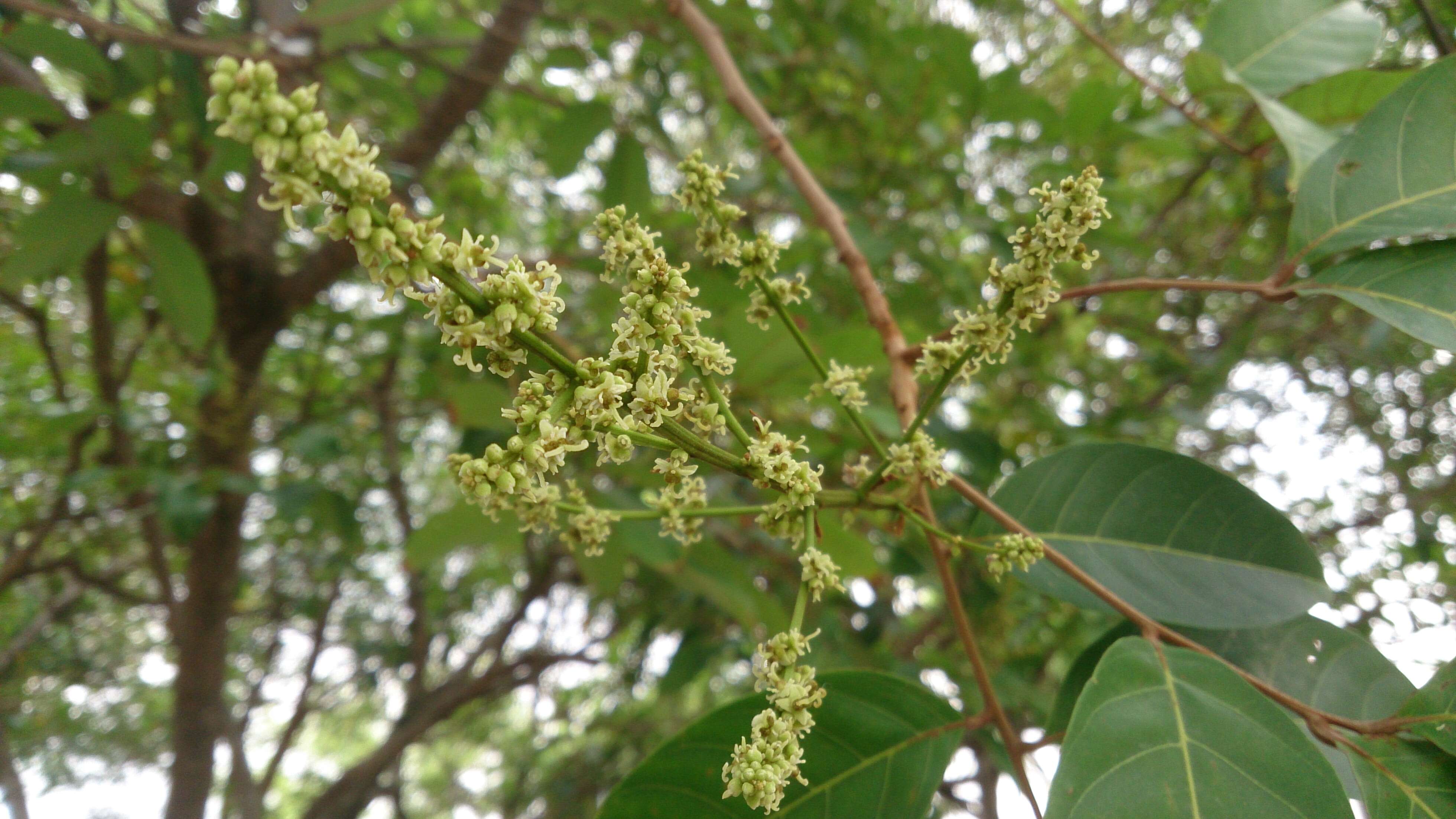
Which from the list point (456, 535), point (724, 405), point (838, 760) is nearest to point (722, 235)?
point (724, 405)

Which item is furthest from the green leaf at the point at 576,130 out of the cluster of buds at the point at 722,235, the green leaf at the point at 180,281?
the cluster of buds at the point at 722,235

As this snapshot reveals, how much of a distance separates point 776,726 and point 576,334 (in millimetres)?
2492

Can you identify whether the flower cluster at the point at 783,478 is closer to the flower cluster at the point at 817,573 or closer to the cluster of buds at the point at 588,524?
the flower cluster at the point at 817,573

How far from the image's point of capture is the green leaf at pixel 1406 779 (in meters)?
0.94

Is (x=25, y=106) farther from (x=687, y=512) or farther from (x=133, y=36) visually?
(x=687, y=512)

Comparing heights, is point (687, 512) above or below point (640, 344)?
below

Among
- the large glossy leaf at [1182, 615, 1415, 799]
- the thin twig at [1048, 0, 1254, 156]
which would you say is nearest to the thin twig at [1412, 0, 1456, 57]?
the thin twig at [1048, 0, 1254, 156]

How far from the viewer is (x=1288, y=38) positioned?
1.69 m

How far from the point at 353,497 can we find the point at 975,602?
110 inches

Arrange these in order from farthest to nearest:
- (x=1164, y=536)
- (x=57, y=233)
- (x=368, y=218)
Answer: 1. (x=57, y=233)
2. (x=1164, y=536)
3. (x=368, y=218)

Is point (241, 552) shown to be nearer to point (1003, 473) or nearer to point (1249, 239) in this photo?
point (1003, 473)

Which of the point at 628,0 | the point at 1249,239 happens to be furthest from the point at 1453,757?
the point at 1249,239

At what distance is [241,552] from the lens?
139 inches

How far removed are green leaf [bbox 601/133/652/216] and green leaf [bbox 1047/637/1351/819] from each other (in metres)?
2.02
